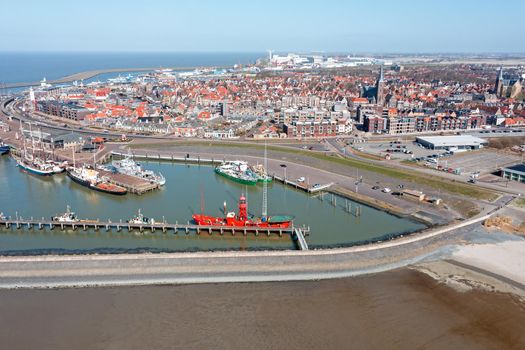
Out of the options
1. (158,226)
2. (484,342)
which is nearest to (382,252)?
(484,342)

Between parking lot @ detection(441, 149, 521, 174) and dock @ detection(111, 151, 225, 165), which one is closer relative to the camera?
parking lot @ detection(441, 149, 521, 174)

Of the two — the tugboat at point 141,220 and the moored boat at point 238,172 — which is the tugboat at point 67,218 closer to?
the tugboat at point 141,220

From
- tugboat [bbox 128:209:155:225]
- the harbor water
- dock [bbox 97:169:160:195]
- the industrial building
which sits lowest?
the harbor water

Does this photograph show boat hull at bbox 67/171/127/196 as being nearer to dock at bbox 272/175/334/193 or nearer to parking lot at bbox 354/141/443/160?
dock at bbox 272/175/334/193

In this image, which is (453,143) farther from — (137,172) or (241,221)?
(137,172)

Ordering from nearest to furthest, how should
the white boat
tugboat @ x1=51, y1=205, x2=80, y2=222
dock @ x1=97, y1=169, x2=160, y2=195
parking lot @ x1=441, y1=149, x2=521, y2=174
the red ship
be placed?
the red ship → tugboat @ x1=51, y1=205, x2=80, y2=222 → dock @ x1=97, y1=169, x2=160, y2=195 → the white boat → parking lot @ x1=441, y1=149, x2=521, y2=174

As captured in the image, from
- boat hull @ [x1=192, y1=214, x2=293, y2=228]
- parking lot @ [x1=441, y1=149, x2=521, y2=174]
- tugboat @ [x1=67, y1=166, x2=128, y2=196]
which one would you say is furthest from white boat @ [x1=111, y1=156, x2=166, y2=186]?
parking lot @ [x1=441, y1=149, x2=521, y2=174]

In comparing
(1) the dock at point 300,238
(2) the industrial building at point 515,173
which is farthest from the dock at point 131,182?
(2) the industrial building at point 515,173

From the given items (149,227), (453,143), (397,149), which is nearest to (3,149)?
(149,227)
